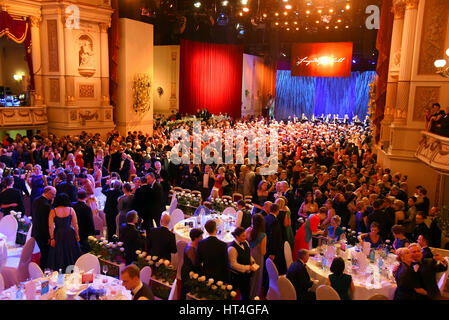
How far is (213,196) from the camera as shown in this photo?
7.47 m

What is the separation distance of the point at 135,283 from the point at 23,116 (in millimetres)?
12113

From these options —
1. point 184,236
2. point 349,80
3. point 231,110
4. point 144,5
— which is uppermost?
point 144,5

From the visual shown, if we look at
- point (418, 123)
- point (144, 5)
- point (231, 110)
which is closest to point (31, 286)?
point (418, 123)

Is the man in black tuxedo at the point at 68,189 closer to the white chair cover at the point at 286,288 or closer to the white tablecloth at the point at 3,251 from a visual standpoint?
the white tablecloth at the point at 3,251

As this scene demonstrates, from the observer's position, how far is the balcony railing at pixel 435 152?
26.9ft

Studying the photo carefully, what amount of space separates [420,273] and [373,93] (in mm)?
11752

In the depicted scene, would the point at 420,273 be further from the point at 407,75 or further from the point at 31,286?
the point at 407,75

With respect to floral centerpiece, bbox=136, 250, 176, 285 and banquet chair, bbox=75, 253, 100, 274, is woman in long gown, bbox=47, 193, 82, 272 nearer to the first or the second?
banquet chair, bbox=75, 253, 100, 274

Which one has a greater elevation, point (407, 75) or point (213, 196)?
point (407, 75)

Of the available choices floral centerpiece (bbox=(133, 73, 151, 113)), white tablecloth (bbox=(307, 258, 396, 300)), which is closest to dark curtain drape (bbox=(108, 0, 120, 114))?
floral centerpiece (bbox=(133, 73, 151, 113))

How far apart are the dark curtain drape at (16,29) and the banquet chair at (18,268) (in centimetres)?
1049

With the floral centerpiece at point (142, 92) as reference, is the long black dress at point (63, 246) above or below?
below

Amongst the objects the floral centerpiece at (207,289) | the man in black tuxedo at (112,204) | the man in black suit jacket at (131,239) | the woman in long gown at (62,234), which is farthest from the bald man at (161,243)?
the man in black tuxedo at (112,204)

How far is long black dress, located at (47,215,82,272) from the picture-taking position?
536 centimetres
